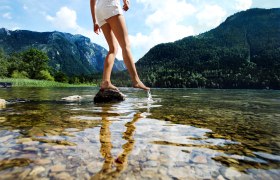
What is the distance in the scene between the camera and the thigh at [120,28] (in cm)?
617

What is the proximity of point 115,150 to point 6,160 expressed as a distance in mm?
915

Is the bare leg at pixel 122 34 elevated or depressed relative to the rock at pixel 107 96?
elevated

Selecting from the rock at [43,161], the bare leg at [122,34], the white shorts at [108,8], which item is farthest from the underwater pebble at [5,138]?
the white shorts at [108,8]

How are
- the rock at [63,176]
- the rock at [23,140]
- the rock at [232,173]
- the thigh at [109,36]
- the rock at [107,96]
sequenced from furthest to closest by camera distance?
the rock at [107,96] → the thigh at [109,36] → the rock at [23,140] → the rock at [232,173] → the rock at [63,176]

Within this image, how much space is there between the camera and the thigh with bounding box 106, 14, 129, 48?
6.17 m

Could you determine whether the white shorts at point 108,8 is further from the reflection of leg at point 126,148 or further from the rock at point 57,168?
the rock at point 57,168

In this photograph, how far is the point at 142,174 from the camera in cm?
187

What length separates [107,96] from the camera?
27.4 feet

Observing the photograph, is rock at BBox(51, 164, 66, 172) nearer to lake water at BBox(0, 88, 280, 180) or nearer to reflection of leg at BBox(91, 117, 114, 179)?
lake water at BBox(0, 88, 280, 180)

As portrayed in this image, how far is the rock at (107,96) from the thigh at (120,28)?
240 centimetres

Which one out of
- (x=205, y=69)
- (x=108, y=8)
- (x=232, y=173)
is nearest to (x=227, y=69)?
(x=205, y=69)

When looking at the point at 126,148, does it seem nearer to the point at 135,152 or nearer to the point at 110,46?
the point at 135,152

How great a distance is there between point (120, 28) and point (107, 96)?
9.26 ft

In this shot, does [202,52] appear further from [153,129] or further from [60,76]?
[153,129]
